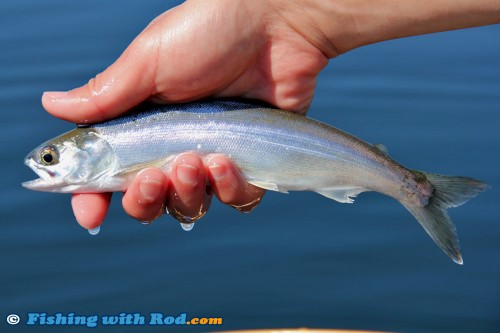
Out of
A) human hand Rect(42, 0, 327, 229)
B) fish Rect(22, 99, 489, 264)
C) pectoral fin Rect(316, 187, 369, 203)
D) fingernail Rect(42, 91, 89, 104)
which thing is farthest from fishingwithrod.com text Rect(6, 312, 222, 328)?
fingernail Rect(42, 91, 89, 104)

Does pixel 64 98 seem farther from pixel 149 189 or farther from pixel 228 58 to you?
pixel 228 58

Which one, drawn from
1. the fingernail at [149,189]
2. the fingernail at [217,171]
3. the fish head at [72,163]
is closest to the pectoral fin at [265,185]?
the fingernail at [217,171]

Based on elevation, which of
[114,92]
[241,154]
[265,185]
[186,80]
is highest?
[186,80]

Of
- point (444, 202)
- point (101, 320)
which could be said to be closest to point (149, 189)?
point (444, 202)

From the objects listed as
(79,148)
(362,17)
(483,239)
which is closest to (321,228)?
(483,239)

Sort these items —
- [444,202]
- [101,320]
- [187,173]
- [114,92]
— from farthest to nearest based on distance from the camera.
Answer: [101,320], [444,202], [114,92], [187,173]

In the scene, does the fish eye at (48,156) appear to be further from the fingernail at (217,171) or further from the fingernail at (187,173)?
the fingernail at (217,171)

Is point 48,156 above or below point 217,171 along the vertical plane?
above

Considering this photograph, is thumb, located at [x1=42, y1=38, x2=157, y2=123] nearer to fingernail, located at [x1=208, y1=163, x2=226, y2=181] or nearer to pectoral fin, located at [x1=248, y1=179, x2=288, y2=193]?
fingernail, located at [x1=208, y1=163, x2=226, y2=181]
